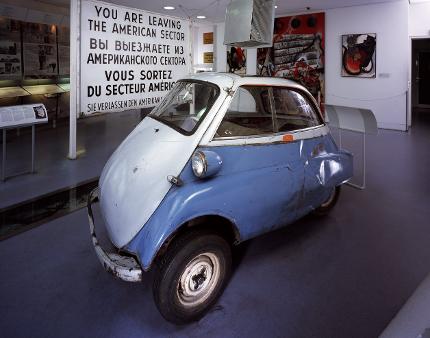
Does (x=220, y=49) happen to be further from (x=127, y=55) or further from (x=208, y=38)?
(x=127, y=55)

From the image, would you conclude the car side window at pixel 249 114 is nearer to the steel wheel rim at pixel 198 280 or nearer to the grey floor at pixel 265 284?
the steel wheel rim at pixel 198 280

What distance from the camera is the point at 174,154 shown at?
2.26m

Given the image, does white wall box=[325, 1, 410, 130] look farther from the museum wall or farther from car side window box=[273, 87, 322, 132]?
car side window box=[273, 87, 322, 132]

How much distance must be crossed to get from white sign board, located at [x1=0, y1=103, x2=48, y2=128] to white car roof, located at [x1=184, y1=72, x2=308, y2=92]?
9.45ft

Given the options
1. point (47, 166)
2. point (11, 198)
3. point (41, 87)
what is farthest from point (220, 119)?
point (41, 87)

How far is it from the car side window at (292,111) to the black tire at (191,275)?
116 cm

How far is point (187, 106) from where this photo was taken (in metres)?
2.84

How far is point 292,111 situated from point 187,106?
3.05 ft

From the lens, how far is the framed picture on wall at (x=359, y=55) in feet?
29.5

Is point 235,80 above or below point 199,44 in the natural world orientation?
below

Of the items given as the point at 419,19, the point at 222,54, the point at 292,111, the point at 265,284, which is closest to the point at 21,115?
the point at 292,111

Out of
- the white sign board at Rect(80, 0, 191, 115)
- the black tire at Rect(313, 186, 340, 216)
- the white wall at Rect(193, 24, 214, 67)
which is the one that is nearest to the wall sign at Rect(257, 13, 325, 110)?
the white wall at Rect(193, 24, 214, 67)

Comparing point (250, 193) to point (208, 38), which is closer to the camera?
point (250, 193)

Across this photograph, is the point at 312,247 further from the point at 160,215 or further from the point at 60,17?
the point at 60,17
